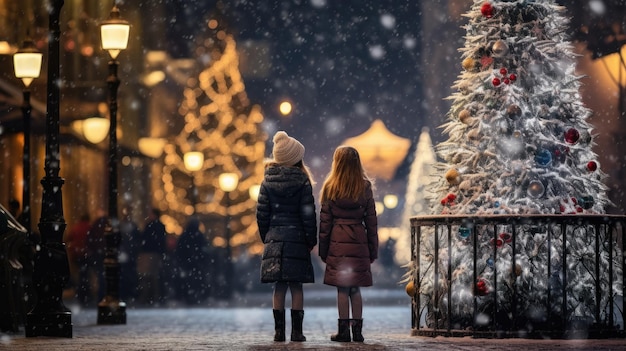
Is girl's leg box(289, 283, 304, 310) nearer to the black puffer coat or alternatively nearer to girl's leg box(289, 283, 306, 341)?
girl's leg box(289, 283, 306, 341)

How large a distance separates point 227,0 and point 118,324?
50885mm

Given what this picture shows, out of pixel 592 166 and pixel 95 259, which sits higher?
pixel 592 166

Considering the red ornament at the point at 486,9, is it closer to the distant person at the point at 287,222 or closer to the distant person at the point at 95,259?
the distant person at the point at 287,222

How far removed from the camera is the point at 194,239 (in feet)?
107

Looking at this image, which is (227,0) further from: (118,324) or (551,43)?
(551,43)

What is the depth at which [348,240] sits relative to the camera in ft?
46.7

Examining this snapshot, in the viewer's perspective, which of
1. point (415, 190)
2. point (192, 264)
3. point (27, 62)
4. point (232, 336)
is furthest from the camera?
point (415, 190)

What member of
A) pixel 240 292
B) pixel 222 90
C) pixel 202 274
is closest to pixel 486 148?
pixel 202 274

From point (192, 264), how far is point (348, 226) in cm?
1827

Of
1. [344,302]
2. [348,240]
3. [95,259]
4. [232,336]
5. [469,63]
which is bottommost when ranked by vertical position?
[232,336]

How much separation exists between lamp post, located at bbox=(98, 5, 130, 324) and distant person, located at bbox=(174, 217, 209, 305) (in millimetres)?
8932

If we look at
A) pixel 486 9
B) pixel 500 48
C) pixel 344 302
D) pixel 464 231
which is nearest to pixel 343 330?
pixel 344 302

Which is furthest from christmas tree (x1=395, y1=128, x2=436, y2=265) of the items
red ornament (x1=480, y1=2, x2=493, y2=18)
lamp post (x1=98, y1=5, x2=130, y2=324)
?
red ornament (x1=480, y1=2, x2=493, y2=18)

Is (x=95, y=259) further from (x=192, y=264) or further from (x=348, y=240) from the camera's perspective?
(x=348, y=240)
